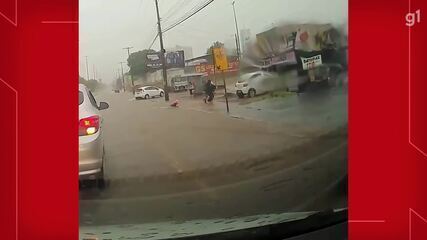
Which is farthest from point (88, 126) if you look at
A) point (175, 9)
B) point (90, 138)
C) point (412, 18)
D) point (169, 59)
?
point (412, 18)

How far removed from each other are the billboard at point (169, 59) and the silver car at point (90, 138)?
1.01ft

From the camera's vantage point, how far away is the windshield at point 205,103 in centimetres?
243

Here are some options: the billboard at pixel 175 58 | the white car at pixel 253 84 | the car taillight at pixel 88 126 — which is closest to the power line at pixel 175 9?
the billboard at pixel 175 58

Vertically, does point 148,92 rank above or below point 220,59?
below

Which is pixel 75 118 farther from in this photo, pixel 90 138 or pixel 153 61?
pixel 153 61

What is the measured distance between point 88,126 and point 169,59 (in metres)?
0.51

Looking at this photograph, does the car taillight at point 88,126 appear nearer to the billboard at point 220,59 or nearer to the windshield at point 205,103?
the windshield at point 205,103

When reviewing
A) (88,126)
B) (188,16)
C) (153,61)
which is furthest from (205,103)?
(88,126)

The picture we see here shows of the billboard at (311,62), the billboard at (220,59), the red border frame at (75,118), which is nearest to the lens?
the red border frame at (75,118)

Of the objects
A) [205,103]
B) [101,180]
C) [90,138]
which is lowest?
[101,180]

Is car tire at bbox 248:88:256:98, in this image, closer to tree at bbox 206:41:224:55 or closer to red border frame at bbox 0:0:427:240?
tree at bbox 206:41:224:55

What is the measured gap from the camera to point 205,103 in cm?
252

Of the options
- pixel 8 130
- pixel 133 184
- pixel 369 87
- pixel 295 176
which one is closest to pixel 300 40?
pixel 369 87

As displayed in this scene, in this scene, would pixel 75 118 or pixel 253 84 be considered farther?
pixel 253 84
